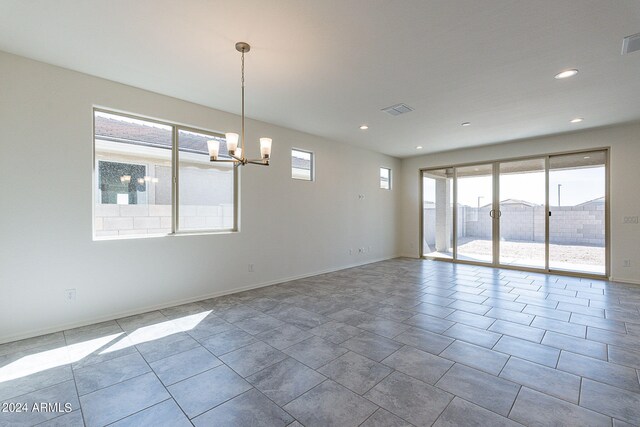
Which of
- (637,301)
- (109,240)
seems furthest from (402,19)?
(637,301)

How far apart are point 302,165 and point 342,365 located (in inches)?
159

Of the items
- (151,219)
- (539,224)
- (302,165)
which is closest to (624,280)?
(539,224)

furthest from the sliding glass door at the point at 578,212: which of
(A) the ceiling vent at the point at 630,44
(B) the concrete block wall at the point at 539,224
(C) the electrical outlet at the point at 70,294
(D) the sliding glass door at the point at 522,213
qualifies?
(C) the electrical outlet at the point at 70,294

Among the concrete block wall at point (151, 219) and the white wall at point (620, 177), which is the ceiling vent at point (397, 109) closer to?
the concrete block wall at point (151, 219)

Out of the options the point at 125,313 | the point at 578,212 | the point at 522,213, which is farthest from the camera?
the point at 522,213

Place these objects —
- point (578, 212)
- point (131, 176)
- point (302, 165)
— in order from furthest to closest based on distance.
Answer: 1. point (302, 165)
2. point (578, 212)
3. point (131, 176)

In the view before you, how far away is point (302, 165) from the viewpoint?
569cm

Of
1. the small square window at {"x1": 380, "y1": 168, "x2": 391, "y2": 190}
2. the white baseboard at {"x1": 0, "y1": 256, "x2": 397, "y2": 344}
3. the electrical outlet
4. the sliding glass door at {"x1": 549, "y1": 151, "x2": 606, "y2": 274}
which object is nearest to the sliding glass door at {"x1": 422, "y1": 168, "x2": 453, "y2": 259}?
the small square window at {"x1": 380, "y1": 168, "x2": 391, "y2": 190}

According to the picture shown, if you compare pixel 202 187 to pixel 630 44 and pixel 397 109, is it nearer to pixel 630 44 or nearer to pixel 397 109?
pixel 397 109

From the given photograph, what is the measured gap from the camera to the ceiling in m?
2.21

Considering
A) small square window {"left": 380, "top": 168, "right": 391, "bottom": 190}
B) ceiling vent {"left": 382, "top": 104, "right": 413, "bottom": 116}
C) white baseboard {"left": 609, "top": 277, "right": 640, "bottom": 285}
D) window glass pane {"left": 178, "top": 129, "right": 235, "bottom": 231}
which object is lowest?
white baseboard {"left": 609, "top": 277, "right": 640, "bottom": 285}

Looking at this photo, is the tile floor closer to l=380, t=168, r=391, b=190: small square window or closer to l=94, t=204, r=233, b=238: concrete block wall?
l=94, t=204, r=233, b=238: concrete block wall

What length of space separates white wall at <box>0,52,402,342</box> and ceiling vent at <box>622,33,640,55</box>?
170 inches

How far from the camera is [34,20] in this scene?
234 cm
